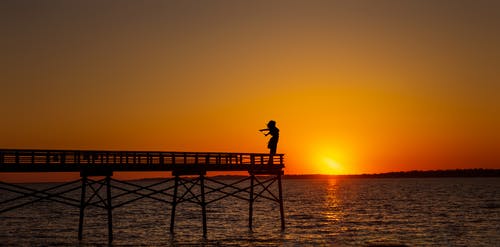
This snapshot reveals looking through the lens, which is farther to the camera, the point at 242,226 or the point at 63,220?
the point at 63,220

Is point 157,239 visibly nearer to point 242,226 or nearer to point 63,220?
point 242,226

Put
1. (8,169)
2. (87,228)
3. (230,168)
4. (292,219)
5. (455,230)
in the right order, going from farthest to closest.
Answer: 1. (292,219)
2. (87,228)
3. (455,230)
4. (230,168)
5. (8,169)

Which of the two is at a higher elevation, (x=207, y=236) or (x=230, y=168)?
(x=230, y=168)

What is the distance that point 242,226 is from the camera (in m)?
57.2

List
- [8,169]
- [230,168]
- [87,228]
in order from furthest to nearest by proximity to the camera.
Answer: [87,228]
[230,168]
[8,169]

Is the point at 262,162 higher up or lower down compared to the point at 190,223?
higher up

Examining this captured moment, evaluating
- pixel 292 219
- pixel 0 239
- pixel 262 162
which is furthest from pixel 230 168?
pixel 292 219

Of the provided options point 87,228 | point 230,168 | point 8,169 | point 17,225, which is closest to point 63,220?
point 17,225

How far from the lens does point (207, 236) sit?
46594 mm

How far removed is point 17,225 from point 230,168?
27.1 metres

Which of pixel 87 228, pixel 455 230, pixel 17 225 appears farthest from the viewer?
pixel 17 225

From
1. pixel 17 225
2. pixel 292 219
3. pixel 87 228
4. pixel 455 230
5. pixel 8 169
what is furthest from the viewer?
pixel 292 219

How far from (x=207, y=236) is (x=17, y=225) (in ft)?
76.7

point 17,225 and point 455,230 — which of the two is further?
point 17,225
